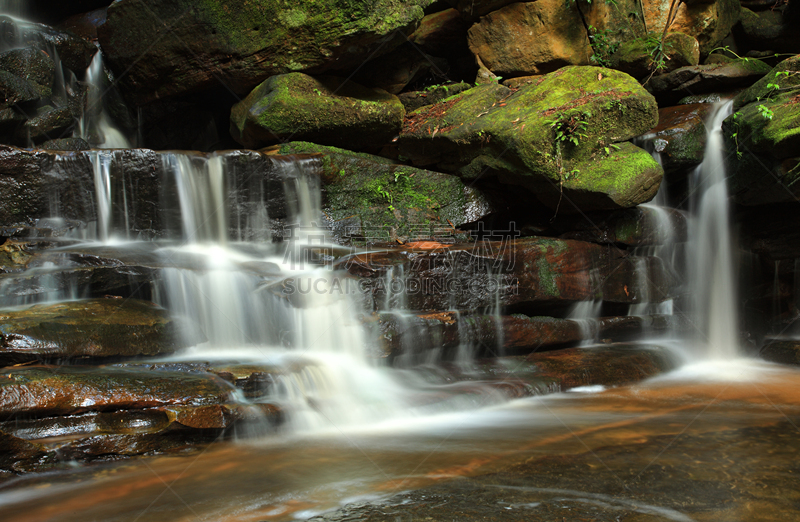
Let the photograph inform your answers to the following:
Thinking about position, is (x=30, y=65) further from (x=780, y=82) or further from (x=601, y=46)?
(x=780, y=82)

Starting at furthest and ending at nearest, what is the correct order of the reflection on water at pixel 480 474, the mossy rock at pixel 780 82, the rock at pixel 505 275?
the mossy rock at pixel 780 82 → the rock at pixel 505 275 → the reflection on water at pixel 480 474

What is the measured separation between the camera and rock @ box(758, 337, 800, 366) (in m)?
6.95

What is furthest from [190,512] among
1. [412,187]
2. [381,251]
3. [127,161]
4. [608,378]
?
[412,187]

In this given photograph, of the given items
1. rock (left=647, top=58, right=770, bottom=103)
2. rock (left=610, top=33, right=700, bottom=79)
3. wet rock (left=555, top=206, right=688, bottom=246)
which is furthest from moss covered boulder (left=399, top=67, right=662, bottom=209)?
rock (left=647, top=58, right=770, bottom=103)

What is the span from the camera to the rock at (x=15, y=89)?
7.19 meters

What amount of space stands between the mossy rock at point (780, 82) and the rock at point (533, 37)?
2767 mm

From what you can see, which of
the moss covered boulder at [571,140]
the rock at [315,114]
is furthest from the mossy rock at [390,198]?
the moss covered boulder at [571,140]

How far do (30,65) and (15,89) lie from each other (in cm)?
78

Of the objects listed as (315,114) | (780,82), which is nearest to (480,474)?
(315,114)

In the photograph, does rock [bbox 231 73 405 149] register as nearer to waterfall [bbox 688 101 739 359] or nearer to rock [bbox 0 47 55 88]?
rock [bbox 0 47 55 88]

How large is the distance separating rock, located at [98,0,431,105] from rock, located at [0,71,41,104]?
55.5 inches

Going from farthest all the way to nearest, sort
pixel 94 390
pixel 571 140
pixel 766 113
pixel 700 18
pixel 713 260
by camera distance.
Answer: pixel 700 18
pixel 713 260
pixel 571 140
pixel 766 113
pixel 94 390

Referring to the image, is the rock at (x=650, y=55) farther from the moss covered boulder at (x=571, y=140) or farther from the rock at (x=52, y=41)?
the rock at (x=52, y=41)

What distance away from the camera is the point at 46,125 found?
7.82 meters
